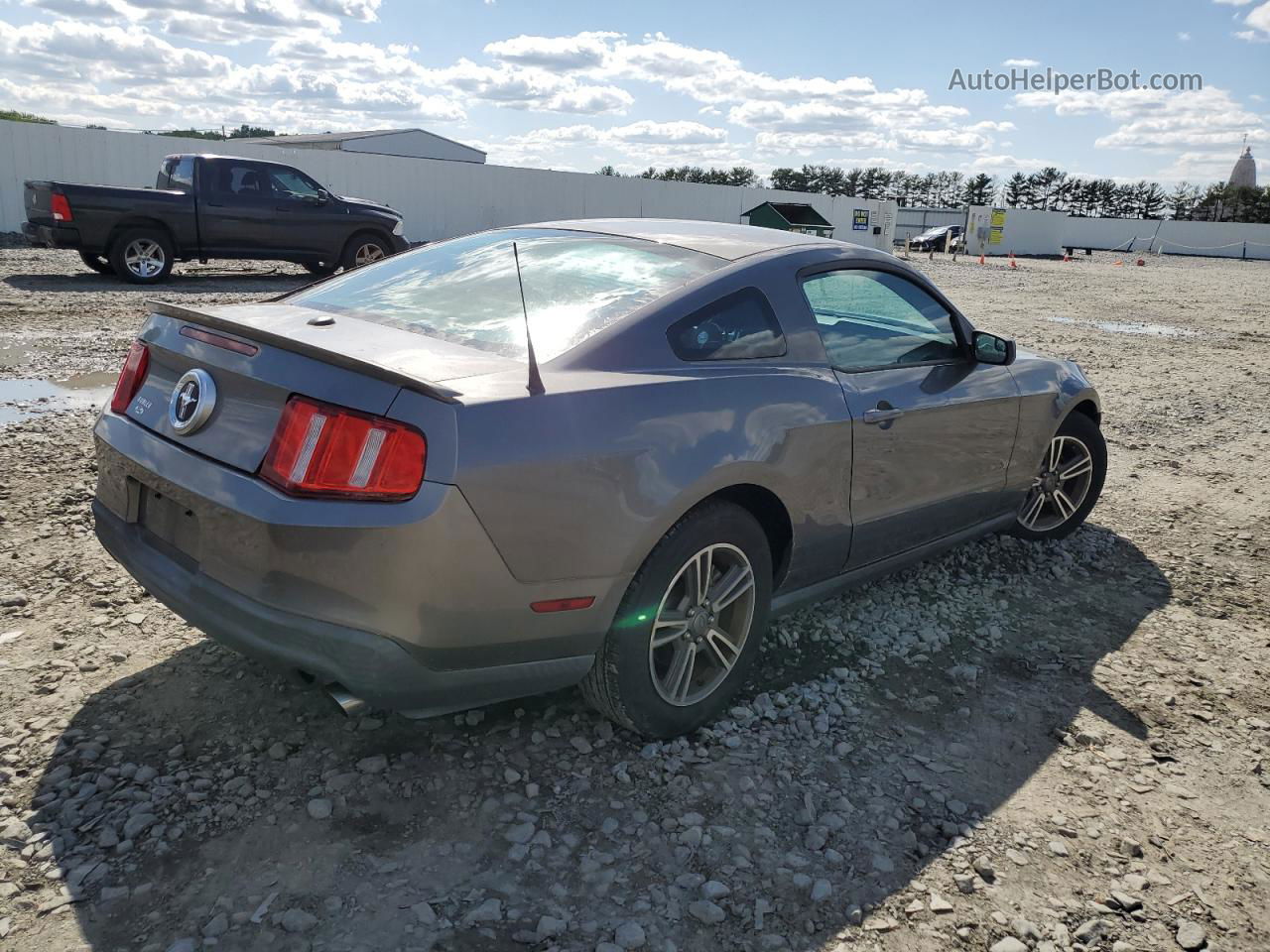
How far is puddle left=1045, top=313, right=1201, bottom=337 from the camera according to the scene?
14.4 metres

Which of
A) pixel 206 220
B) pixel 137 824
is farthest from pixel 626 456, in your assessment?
pixel 206 220

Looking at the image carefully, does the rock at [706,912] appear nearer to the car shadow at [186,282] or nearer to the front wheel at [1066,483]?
the front wheel at [1066,483]

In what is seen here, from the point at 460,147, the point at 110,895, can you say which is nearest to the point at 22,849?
the point at 110,895

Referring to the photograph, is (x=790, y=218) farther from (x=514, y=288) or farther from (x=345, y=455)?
(x=345, y=455)

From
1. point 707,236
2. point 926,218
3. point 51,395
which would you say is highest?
point 926,218

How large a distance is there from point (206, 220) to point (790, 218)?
19398 millimetres

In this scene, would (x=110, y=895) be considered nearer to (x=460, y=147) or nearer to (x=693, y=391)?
(x=693, y=391)

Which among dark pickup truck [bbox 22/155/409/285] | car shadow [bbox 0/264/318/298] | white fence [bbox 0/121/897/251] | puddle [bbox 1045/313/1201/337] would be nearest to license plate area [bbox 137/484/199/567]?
car shadow [bbox 0/264/318/298]

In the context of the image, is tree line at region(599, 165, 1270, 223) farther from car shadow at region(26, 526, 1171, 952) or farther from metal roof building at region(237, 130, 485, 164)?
car shadow at region(26, 526, 1171, 952)

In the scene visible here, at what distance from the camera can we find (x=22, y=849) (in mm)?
2402

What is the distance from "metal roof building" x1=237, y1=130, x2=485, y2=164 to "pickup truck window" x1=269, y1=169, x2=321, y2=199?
37682mm

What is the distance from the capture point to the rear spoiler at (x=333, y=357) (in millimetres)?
2367

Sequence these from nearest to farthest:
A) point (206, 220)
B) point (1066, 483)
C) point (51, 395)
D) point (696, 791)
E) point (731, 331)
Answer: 1. point (696, 791)
2. point (731, 331)
3. point (1066, 483)
4. point (51, 395)
5. point (206, 220)

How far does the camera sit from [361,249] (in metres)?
15.2
